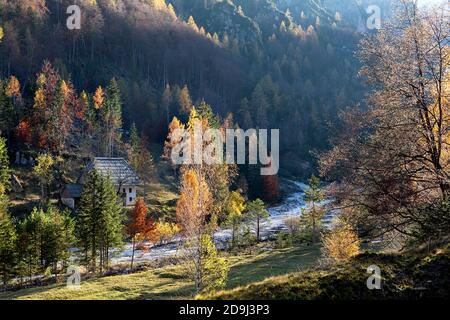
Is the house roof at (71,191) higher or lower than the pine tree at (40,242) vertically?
higher

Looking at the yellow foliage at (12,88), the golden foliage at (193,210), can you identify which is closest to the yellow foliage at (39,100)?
the yellow foliage at (12,88)

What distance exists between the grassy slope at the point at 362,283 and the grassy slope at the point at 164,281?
1815 centimetres

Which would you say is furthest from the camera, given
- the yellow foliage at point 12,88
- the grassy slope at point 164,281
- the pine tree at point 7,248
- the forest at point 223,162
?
the yellow foliage at point 12,88

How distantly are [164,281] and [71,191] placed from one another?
32.3 m

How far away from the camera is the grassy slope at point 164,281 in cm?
2672

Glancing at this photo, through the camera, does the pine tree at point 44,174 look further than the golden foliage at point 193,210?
Yes

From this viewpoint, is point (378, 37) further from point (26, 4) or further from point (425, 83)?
point (26, 4)

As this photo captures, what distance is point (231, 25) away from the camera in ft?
614

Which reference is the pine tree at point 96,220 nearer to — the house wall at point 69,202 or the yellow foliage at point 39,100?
the house wall at point 69,202

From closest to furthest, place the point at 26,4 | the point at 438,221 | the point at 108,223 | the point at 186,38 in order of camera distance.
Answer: the point at 438,221 → the point at 108,223 → the point at 26,4 → the point at 186,38

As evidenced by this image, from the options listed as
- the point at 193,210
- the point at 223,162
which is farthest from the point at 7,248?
the point at 223,162
